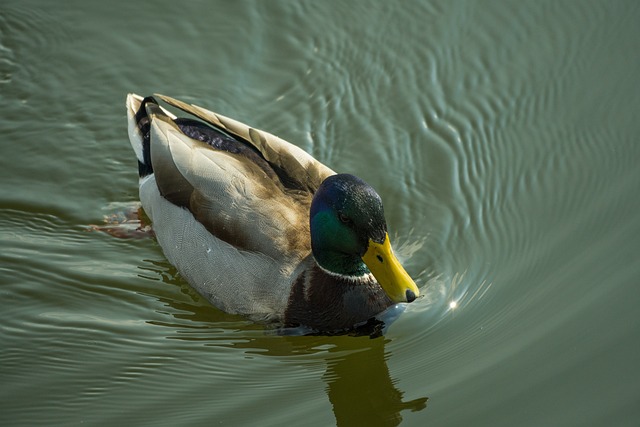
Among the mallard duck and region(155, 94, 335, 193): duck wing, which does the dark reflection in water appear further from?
region(155, 94, 335, 193): duck wing

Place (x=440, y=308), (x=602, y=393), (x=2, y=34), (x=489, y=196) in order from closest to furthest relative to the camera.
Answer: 1. (x=602, y=393)
2. (x=440, y=308)
3. (x=489, y=196)
4. (x=2, y=34)

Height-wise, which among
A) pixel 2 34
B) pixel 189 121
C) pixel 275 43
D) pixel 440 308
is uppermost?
pixel 2 34

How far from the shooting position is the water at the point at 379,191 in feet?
19.0

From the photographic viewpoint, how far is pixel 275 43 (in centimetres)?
894

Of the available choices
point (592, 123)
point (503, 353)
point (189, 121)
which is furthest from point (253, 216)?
point (592, 123)

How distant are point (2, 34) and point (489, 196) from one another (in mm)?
4779

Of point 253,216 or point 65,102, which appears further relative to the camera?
point 65,102

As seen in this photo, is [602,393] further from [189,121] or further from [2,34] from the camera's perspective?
[2,34]

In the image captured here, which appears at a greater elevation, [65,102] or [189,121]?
[65,102]

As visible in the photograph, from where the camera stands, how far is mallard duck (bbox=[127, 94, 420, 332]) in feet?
19.4

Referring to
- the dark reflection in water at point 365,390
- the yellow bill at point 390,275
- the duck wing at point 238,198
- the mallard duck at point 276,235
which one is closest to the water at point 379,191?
the dark reflection in water at point 365,390

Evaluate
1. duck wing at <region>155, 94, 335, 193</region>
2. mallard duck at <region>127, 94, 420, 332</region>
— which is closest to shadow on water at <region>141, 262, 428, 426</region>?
mallard duck at <region>127, 94, 420, 332</region>

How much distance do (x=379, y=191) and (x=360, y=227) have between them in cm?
159

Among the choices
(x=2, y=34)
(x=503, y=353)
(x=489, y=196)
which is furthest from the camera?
(x=2, y=34)
